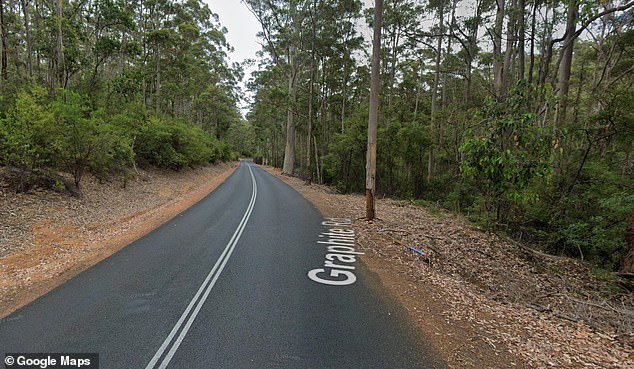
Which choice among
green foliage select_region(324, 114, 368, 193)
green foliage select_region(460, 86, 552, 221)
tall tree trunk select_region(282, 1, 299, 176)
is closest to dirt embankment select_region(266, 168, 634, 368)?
green foliage select_region(460, 86, 552, 221)

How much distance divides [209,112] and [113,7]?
2971 centimetres

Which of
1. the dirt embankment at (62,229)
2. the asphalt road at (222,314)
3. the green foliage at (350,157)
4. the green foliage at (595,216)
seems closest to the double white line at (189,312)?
the asphalt road at (222,314)

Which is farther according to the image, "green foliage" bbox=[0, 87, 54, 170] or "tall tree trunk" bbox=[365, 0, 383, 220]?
"tall tree trunk" bbox=[365, 0, 383, 220]

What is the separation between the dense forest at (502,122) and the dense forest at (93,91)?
7560 millimetres

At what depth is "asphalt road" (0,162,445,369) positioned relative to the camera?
3152mm

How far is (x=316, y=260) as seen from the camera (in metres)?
6.00

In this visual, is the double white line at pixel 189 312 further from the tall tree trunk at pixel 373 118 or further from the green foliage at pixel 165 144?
the green foliage at pixel 165 144

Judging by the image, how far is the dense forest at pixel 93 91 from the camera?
370 inches

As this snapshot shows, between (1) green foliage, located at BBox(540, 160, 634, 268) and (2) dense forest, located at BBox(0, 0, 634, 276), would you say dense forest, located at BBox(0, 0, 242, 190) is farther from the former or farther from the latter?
(1) green foliage, located at BBox(540, 160, 634, 268)

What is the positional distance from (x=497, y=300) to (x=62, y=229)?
33.8ft

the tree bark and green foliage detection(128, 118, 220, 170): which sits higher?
green foliage detection(128, 118, 220, 170)

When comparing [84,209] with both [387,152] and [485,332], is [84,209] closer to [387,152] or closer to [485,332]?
[485,332]

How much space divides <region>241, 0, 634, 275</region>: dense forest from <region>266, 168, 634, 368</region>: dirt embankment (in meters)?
1.51

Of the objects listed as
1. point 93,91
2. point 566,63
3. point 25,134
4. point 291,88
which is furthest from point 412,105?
point 25,134
